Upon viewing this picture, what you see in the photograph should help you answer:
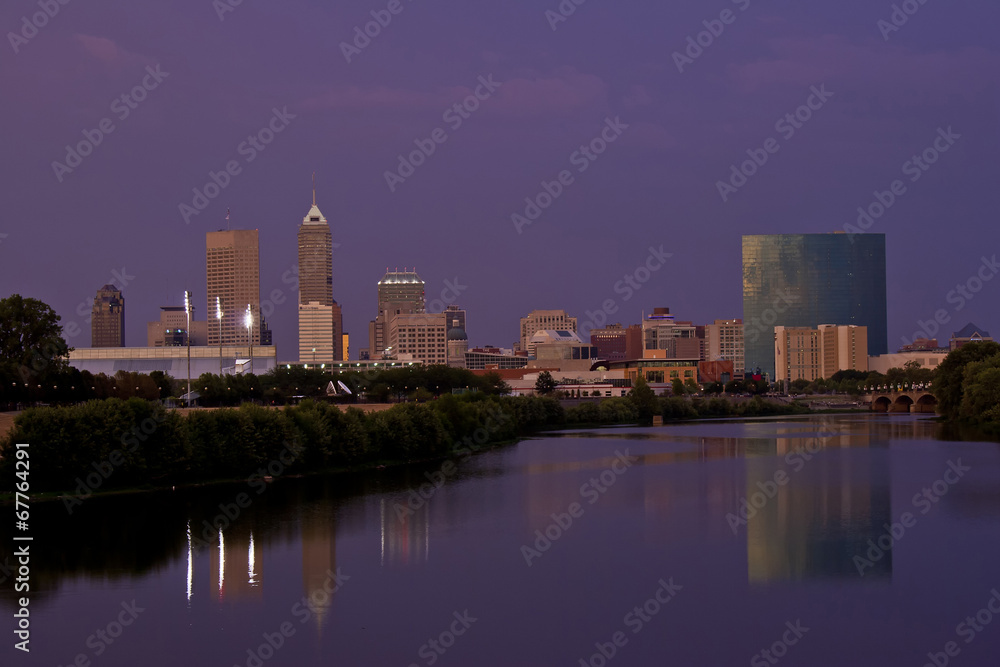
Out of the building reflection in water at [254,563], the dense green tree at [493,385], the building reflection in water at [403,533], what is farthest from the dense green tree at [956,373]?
the building reflection in water at [254,563]

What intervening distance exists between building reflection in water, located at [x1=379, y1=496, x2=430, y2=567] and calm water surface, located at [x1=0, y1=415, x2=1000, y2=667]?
0.34 ft

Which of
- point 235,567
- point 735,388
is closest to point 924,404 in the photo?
point 735,388

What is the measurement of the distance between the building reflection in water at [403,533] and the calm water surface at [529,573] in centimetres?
10

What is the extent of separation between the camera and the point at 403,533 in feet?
96.9

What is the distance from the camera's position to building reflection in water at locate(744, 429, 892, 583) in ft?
82.1

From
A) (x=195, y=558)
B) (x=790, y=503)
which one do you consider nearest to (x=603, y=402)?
(x=790, y=503)

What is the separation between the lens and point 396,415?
49.3 m

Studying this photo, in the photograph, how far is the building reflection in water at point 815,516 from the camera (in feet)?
82.1

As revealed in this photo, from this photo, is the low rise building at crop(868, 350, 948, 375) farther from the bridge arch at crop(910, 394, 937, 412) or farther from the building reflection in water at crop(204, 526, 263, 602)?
the building reflection in water at crop(204, 526, 263, 602)

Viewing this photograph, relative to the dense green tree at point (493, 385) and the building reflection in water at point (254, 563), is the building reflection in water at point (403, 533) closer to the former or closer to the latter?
the building reflection in water at point (254, 563)

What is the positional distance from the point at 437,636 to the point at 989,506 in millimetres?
20685

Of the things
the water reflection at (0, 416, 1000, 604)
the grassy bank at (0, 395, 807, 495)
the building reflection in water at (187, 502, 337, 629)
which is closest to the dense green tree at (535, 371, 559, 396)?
the grassy bank at (0, 395, 807, 495)

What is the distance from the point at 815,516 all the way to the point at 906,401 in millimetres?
85613

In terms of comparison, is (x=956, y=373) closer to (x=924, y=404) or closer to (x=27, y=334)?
(x=924, y=404)
